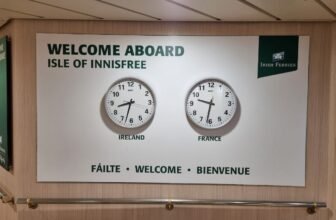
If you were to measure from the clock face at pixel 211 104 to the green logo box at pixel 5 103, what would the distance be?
1.19 metres

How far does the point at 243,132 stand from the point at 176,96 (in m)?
0.49

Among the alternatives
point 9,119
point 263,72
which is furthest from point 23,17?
point 263,72

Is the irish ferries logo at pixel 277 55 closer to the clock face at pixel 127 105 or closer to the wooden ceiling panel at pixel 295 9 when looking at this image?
the wooden ceiling panel at pixel 295 9

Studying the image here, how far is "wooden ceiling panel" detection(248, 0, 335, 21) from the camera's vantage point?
146 cm

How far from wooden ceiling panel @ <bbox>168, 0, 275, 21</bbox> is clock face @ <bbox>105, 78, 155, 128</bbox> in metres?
0.61

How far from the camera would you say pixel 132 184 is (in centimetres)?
197

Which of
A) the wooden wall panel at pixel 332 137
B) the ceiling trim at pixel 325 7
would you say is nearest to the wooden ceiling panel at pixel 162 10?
the ceiling trim at pixel 325 7

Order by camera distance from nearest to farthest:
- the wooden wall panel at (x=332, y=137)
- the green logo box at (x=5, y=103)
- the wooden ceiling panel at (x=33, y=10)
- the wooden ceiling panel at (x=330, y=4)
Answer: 1. the wooden ceiling panel at (x=330, y=4)
2. the wooden ceiling panel at (x=33, y=10)
3. the wooden wall panel at (x=332, y=137)
4. the green logo box at (x=5, y=103)

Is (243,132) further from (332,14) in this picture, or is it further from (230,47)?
(332,14)

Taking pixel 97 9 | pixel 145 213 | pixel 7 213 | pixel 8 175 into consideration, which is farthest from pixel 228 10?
pixel 7 213

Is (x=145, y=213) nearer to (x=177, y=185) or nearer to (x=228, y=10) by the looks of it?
(x=177, y=185)

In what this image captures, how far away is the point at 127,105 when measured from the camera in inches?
75.4

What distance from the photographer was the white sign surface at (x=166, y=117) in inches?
75.2

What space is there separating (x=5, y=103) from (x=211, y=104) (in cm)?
137
